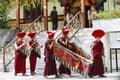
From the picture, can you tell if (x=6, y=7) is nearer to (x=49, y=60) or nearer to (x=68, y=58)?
(x=49, y=60)

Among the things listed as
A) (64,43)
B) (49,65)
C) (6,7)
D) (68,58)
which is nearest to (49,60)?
(49,65)

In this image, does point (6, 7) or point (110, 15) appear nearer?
point (110, 15)

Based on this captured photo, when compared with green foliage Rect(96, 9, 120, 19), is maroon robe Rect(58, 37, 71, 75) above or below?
below

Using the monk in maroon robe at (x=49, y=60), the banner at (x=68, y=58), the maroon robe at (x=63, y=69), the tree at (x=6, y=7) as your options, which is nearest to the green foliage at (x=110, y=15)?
the maroon robe at (x=63, y=69)

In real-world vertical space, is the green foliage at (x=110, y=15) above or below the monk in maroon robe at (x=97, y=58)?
above

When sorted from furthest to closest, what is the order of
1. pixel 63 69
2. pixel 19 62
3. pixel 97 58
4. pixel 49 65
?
1. pixel 19 62
2. pixel 63 69
3. pixel 49 65
4. pixel 97 58

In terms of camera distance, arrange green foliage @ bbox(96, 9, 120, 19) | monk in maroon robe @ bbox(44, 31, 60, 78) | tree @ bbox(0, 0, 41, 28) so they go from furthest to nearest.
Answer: tree @ bbox(0, 0, 41, 28) → green foliage @ bbox(96, 9, 120, 19) → monk in maroon robe @ bbox(44, 31, 60, 78)

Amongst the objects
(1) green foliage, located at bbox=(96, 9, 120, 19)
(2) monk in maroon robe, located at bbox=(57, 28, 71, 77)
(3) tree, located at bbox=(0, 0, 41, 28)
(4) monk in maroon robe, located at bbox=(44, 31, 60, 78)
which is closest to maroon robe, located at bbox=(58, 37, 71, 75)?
(2) monk in maroon robe, located at bbox=(57, 28, 71, 77)

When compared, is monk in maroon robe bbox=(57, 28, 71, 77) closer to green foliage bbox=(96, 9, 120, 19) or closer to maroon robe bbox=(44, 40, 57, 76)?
maroon robe bbox=(44, 40, 57, 76)

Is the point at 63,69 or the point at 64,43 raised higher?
the point at 64,43

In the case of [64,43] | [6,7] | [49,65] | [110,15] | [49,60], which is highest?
[6,7]

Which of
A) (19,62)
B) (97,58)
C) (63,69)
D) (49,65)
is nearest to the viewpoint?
(97,58)

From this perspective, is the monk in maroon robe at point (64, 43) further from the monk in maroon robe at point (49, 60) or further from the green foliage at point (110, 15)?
the green foliage at point (110, 15)

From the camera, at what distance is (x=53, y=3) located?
29.6m
